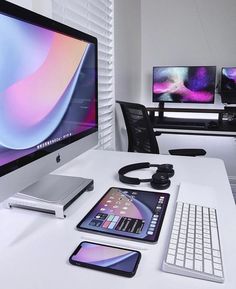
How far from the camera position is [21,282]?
0.55 metres

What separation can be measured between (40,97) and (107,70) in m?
1.31

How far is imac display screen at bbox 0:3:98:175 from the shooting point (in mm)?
672

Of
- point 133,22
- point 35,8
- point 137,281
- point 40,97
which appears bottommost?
point 137,281

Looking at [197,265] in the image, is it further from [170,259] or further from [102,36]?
[102,36]

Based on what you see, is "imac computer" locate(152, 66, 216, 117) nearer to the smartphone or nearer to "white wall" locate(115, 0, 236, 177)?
"white wall" locate(115, 0, 236, 177)

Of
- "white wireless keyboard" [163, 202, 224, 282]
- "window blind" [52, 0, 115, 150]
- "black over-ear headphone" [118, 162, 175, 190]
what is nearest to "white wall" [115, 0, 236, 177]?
"window blind" [52, 0, 115, 150]

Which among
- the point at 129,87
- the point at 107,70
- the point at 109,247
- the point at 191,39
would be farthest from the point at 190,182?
the point at 191,39

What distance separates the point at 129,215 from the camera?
2.64ft

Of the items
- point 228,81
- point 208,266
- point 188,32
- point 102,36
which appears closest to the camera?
point 208,266

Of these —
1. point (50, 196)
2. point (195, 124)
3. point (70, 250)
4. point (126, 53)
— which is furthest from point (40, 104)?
point (195, 124)

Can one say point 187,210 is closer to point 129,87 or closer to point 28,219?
point 28,219

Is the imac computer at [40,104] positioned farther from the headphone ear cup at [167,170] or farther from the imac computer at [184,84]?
the imac computer at [184,84]

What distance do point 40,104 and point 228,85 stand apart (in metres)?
2.52

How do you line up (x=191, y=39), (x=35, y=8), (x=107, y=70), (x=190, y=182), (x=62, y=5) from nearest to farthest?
(x=190, y=182), (x=35, y=8), (x=62, y=5), (x=107, y=70), (x=191, y=39)
